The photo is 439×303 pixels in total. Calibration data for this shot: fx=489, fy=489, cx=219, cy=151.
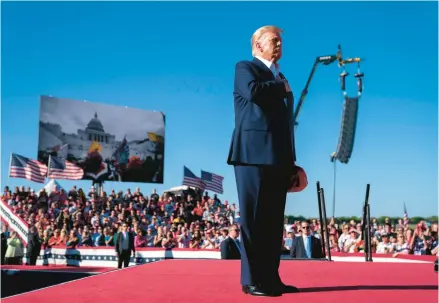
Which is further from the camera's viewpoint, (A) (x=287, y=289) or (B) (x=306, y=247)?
(B) (x=306, y=247)

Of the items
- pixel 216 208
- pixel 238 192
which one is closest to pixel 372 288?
pixel 238 192

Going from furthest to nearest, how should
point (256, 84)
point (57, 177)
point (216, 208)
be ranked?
point (57, 177) → point (216, 208) → point (256, 84)

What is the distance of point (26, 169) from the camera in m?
25.8

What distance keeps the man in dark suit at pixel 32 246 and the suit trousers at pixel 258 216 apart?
14.2m

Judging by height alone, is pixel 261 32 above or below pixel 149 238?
above

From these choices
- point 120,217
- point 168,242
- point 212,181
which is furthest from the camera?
point 212,181

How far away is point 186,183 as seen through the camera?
84.6 ft

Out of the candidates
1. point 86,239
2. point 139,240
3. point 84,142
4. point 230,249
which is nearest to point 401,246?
point 230,249

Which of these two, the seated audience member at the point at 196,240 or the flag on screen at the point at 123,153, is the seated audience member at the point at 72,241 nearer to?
the seated audience member at the point at 196,240

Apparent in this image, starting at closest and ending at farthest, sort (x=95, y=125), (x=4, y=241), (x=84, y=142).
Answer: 1. (x=4, y=241)
2. (x=84, y=142)
3. (x=95, y=125)

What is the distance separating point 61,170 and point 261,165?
26.4 meters

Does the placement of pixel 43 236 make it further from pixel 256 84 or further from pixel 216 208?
pixel 256 84

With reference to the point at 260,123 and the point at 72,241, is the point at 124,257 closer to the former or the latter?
the point at 72,241

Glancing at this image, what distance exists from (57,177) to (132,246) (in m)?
14.3
